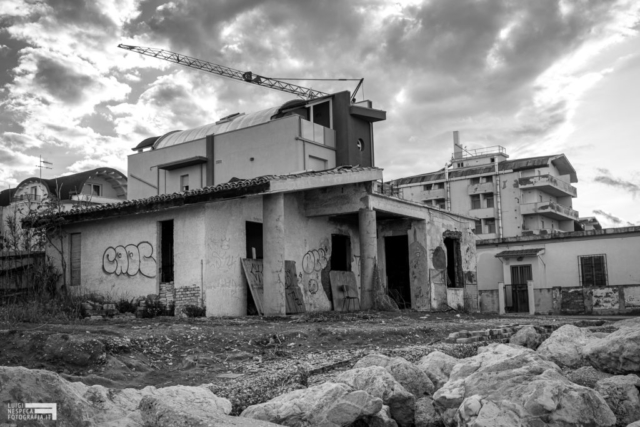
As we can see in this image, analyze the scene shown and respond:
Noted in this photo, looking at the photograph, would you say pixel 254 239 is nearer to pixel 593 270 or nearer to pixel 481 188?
pixel 593 270

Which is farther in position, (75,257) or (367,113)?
(367,113)

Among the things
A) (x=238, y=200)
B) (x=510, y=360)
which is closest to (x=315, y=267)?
(x=238, y=200)

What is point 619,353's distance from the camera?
7926mm

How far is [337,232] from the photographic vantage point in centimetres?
2166

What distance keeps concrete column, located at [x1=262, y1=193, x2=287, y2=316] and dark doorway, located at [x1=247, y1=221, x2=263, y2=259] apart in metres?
1.35

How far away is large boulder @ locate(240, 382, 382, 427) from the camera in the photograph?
5.78 meters

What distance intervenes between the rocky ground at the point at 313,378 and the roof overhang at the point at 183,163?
20586mm

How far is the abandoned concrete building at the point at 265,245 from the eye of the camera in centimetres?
1670

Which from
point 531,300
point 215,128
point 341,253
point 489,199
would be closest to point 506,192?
point 489,199

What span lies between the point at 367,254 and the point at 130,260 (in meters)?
7.53

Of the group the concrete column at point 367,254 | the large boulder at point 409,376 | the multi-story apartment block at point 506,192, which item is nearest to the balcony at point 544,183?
the multi-story apartment block at point 506,192

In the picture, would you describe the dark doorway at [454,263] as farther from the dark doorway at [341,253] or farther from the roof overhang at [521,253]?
the roof overhang at [521,253]

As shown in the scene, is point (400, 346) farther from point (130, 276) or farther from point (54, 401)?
point (130, 276)

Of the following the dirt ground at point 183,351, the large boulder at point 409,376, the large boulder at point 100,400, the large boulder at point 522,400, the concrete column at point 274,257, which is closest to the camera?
the large boulder at point 100,400
